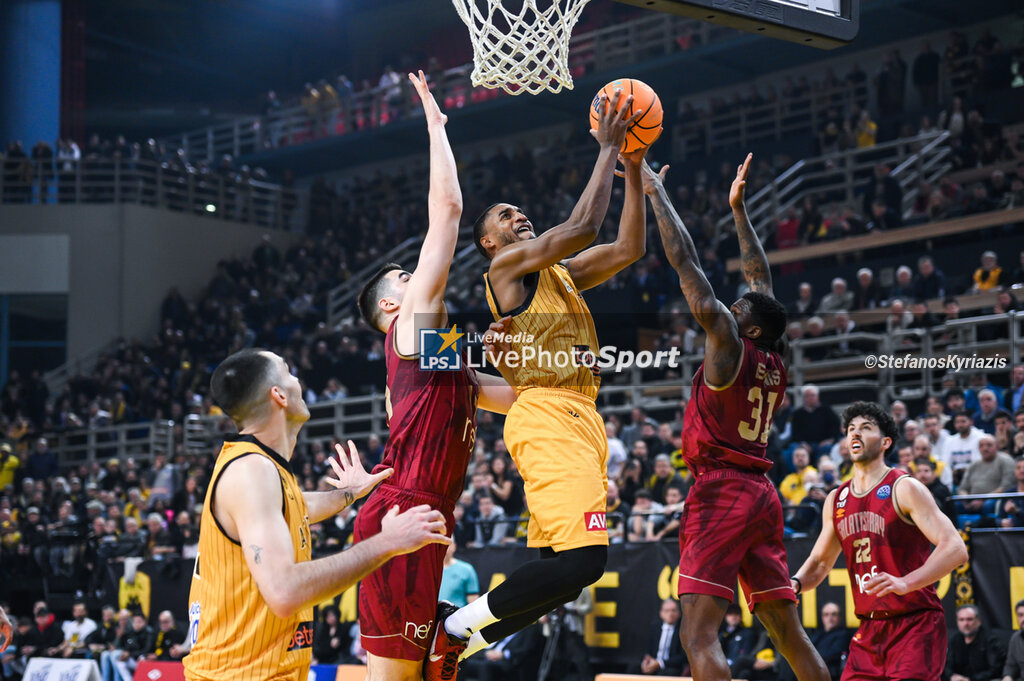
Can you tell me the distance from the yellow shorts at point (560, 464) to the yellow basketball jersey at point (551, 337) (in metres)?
0.07

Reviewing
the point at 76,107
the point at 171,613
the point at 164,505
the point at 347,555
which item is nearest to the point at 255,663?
the point at 347,555

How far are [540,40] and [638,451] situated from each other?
7629 millimetres

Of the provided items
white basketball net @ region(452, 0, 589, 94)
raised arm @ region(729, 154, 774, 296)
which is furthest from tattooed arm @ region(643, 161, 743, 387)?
white basketball net @ region(452, 0, 589, 94)

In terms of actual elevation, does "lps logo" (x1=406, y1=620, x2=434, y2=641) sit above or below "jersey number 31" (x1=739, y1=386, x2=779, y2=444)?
below

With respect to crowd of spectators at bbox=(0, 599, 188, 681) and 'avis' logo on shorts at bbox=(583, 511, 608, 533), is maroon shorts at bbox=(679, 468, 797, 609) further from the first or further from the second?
crowd of spectators at bbox=(0, 599, 188, 681)

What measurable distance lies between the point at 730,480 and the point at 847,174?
50.4ft

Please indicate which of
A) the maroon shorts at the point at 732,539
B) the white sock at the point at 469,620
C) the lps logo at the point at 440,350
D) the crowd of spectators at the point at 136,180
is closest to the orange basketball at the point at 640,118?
the lps logo at the point at 440,350

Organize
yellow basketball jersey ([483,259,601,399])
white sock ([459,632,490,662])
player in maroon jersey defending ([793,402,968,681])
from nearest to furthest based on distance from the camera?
white sock ([459,632,490,662]) → yellow basketball jersey ([483,259,601,399]) → player in maroon jersey defending ([793,402,968,681])

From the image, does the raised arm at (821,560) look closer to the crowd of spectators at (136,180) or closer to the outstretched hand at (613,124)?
the outstretched hand at (613,124)

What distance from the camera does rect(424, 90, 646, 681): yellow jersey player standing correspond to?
516cm

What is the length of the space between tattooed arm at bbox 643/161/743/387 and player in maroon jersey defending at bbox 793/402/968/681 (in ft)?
3.89

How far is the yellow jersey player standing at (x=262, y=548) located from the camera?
371 cm

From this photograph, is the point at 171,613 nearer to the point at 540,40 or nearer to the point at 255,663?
the point at 540,40

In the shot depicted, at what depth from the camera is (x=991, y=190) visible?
17250mm
